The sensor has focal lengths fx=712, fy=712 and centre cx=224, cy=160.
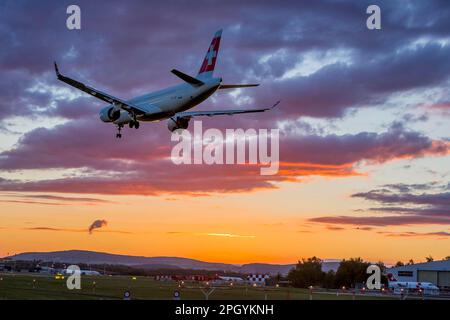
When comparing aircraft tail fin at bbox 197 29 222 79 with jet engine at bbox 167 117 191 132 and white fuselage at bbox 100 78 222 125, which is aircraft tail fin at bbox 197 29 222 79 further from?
jet engine at bbox 167 117 191 132

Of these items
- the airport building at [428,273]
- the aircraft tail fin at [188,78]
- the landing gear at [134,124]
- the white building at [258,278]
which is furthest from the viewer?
the airport building at [428,273]

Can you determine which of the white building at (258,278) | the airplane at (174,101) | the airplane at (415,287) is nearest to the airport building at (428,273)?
the airplane at (415,287)

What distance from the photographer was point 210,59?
276ft

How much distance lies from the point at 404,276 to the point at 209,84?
85.5 m

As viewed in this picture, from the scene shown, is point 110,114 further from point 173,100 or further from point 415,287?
point 415,287

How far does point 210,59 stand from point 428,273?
267 ft

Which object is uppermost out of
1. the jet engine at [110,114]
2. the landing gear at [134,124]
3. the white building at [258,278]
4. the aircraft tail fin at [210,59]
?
the aircraft tail fin at [210,59]

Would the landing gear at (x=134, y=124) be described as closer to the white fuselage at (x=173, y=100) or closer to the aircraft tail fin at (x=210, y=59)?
the white fuselage at (x=173, y=100)

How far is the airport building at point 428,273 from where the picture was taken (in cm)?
14062

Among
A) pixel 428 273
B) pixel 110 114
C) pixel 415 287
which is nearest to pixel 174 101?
pixel 110 114
